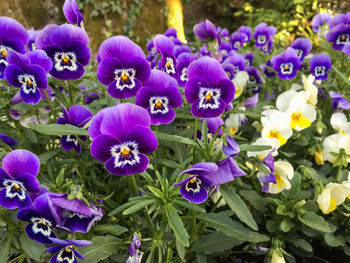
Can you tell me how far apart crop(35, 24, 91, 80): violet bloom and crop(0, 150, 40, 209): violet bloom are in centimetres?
38

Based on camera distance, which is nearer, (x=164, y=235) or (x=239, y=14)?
(x=164, y=235)

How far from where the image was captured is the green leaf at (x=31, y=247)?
1279 millimetres

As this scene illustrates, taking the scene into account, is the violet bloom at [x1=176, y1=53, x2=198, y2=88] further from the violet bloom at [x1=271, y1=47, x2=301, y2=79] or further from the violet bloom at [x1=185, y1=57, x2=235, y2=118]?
the violet bloom at [x1=271, y1=47, x2=301, y2=79]

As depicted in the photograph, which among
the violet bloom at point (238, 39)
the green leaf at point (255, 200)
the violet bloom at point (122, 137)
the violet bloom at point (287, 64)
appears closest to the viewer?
the violet bloom at point (122, 137)

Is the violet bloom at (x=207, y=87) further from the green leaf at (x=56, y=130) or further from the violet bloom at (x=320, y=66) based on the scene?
the violet bloom at (x=320, y=66)

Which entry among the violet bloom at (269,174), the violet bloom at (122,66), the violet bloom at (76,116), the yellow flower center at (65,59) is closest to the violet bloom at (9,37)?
the yellow flower center at (65,59)

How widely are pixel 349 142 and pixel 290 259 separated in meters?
0.68

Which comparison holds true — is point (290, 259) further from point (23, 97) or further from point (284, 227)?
point (23, 97)

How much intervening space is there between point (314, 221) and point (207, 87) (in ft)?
2.70

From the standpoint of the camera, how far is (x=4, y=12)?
5020mm

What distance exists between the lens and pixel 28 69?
51.5 inches

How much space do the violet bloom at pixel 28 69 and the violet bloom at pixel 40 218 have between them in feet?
1.51

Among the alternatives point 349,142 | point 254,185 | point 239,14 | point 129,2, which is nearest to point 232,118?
point 254,185

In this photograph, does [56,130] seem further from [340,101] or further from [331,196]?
[340,101]
